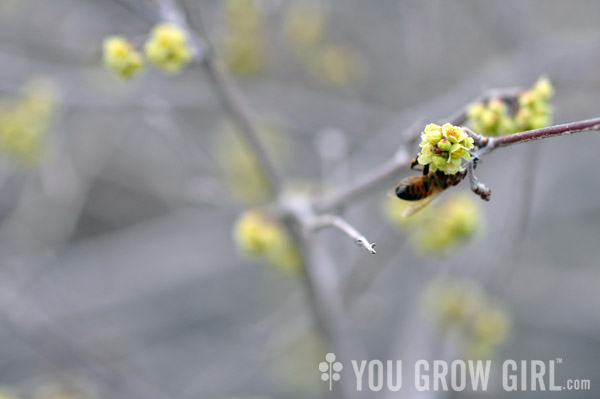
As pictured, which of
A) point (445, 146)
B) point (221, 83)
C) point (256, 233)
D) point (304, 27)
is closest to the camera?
point (445, 146)

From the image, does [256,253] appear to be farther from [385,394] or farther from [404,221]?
[385,394]

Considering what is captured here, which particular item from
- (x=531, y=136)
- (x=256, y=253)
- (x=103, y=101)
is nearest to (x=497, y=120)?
(x=531, y=136)

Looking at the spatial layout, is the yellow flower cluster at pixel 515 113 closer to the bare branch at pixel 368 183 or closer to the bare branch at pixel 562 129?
the bare branch at pixel 368 183

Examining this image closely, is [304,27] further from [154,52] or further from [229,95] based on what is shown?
[154,52]

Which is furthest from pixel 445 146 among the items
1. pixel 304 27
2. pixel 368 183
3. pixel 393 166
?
pixel 304 27

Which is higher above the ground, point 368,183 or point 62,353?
point 368,183
